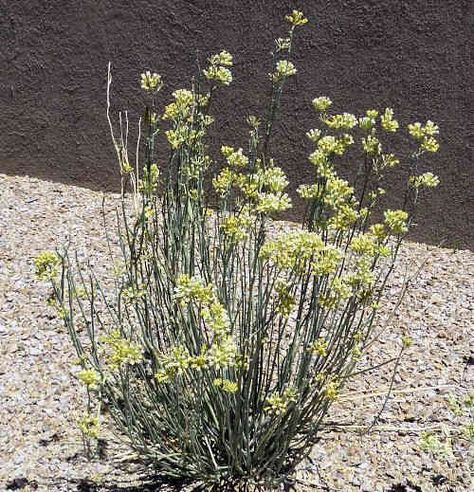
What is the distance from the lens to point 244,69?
5359 millimetres

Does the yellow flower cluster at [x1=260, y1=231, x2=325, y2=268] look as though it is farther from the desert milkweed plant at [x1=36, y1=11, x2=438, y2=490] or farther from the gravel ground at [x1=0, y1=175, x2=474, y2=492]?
the gravel ground at [x1=0, y1=175, x2=474, y2=492]

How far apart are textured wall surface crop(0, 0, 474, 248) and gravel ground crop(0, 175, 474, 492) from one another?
2.96 ft

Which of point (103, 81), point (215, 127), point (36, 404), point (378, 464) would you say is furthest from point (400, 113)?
point (36, 404)

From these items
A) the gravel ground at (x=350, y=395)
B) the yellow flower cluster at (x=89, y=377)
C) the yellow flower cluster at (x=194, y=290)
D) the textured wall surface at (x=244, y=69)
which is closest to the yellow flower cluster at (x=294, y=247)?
the yellow flower cluster at (x=194, y=290)

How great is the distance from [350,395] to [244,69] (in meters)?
2.64

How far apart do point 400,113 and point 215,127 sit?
4.40ft

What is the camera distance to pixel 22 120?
6.07 metres

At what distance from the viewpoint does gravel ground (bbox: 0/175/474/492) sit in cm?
330

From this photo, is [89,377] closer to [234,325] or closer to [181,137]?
[234,325]

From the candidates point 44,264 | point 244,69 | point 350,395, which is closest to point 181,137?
point 44,264

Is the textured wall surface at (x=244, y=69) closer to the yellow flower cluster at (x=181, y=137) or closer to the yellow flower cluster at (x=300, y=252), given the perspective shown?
the yellow flower cluster at (x=181, y=137)

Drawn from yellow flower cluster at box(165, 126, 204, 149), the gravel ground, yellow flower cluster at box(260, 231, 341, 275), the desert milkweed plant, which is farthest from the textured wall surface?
yellow flower cluster at box(260, 231, 341, 275)

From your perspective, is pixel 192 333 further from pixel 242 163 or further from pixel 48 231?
pixel 48 231

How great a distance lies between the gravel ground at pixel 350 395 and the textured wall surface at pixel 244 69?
902 mm
